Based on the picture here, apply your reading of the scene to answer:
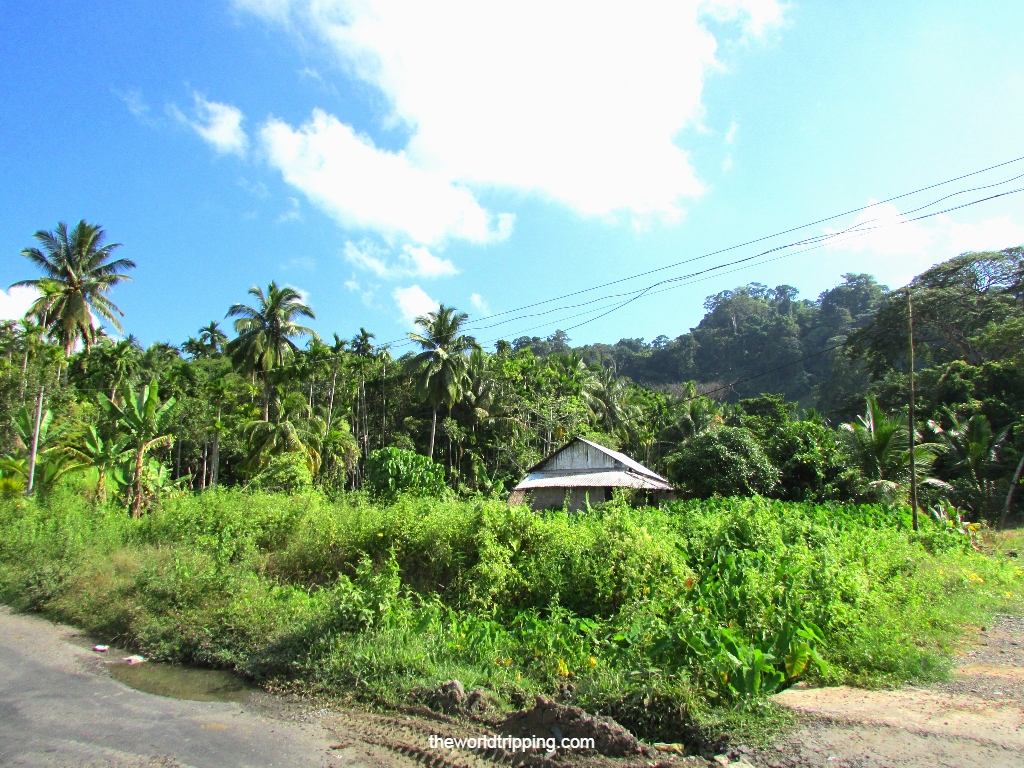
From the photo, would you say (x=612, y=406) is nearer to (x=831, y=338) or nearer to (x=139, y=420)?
(x=139, y=420)

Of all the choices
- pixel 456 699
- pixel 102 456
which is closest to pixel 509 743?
pixel 456 699

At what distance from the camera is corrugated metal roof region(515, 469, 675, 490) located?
71.8ft

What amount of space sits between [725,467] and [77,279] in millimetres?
30169

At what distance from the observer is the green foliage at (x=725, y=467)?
2189 centimetres

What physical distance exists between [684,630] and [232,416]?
3421 cm

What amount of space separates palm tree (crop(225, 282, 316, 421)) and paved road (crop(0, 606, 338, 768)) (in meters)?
27.3

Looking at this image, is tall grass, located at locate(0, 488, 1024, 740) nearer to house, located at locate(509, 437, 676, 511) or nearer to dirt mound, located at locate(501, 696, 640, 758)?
dirt mound, located at locate(501, 696, 640, 758)

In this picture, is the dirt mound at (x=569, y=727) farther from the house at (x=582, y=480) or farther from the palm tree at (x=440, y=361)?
the palm tree at (x=440, y=361)

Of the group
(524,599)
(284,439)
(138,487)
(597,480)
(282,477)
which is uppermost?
(284,439)

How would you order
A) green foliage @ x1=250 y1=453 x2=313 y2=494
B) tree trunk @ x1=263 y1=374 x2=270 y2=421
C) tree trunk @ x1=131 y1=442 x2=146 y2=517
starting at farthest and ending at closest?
tree trunk @ x1=263 y1=374 x2=270 y2=421
green foliage @ x1=250 y1=453 x2=313 y2=494
tree trunk @ x1=131 y1=442 x2=146 y2=517

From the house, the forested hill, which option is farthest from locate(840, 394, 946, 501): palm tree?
the house

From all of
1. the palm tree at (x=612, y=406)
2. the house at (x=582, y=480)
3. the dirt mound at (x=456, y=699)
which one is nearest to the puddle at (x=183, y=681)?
the dirt mound at (x=456, y=699)

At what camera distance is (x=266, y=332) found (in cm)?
3353

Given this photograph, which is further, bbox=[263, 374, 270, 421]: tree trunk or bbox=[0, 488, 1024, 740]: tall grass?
bbox=[263, 374, 270, 421]: tree trunk
